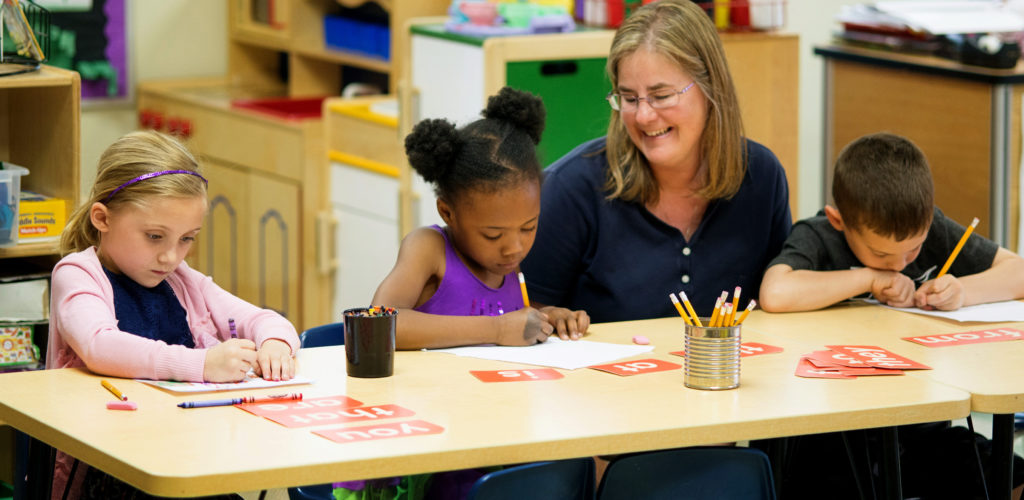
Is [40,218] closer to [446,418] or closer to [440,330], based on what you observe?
[440,330]

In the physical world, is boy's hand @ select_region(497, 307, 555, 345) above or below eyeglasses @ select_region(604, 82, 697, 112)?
below

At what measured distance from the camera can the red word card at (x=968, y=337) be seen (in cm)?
221

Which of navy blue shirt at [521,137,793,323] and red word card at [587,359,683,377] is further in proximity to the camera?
navy blue shirt at [521,137,793,323]

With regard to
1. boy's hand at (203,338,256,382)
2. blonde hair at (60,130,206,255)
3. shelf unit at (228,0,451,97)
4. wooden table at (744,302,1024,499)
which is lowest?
wooden table at (744,302,1024,499)

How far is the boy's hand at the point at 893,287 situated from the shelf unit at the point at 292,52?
249 cm

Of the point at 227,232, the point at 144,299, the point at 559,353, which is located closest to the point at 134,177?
the point at 144,299

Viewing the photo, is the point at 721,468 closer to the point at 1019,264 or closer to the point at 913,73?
the point at 1019,264

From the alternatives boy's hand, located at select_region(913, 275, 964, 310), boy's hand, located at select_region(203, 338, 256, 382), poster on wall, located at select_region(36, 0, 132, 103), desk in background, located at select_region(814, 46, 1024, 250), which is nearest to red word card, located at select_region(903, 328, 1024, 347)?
boy's hand, located at select_region(913, 275, 964, 310)

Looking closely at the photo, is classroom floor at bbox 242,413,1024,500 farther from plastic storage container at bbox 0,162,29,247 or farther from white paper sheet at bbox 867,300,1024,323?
plastic storage container at bbox 0,162,29,247

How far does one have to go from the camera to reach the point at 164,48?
541 cm

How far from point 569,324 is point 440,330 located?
9.6 inches

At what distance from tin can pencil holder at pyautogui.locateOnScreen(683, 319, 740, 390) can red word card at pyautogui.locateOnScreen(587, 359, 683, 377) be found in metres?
0.11

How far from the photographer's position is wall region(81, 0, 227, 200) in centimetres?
530

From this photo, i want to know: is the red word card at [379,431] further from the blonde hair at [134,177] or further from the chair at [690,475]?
the blonde hair at [134,177]
